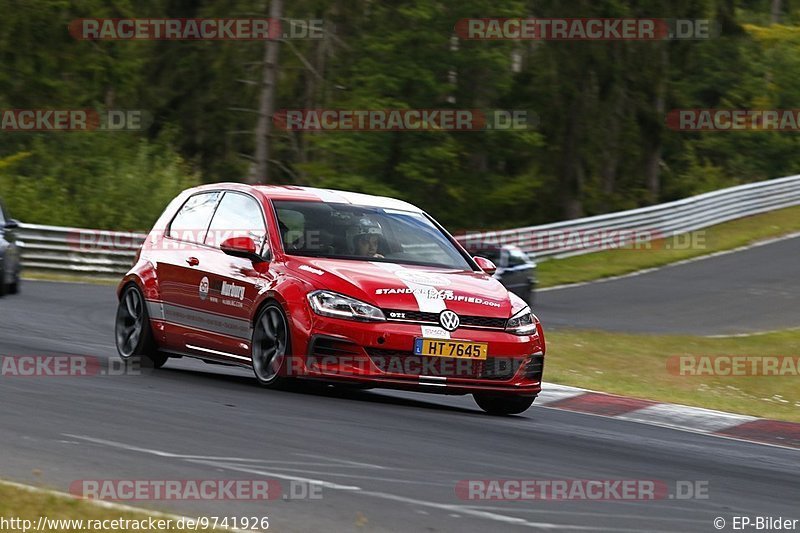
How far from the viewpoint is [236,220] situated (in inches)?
436

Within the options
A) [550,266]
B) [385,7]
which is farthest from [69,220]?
[385,7]

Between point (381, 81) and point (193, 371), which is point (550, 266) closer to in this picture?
point (381, 81)

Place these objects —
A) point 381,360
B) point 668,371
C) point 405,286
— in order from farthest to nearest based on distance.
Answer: point 668,371, point 405,286, point 381,360

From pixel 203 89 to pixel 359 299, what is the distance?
3744 centimetres

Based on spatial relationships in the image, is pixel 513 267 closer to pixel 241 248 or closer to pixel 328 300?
pixel 241 248

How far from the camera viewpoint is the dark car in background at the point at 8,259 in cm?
1903

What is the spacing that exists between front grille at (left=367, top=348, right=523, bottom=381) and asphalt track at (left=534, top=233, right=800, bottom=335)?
40.6ft

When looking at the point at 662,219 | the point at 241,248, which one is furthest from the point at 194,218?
the point at 662,219

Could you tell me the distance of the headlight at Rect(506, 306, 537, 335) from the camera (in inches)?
398

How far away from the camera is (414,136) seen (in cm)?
4328

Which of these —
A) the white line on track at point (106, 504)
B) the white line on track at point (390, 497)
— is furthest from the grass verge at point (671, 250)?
the white line on track at point (106, 504)

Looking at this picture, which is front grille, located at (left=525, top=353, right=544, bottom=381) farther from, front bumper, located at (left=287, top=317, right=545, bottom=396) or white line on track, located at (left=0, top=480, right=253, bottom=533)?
white line on track, located at (left=0, top=480, right=253, bottom=533)

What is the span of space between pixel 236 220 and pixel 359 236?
1037 millimetres

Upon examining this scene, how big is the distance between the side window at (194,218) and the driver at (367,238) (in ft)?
4.48
